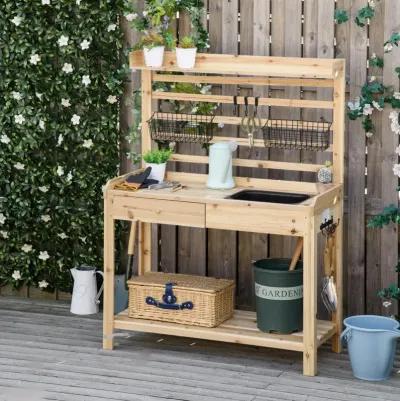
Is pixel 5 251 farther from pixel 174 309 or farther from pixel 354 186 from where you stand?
pixel 354 186

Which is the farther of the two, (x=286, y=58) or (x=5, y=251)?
(x=5, y=251)

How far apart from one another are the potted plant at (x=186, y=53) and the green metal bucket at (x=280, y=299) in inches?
45.7

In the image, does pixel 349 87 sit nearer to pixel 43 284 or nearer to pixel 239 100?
pixel 239 100

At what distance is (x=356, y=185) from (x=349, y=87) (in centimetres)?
54

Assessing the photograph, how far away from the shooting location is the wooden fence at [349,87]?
675 cm

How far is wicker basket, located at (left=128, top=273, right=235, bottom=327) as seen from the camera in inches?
258

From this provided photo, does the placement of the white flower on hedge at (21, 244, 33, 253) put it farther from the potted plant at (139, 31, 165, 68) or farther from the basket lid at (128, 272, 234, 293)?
the potted plant at (139, 31, 165, 68)

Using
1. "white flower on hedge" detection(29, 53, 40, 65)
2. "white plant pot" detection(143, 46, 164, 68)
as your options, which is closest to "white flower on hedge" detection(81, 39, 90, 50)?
"white flower on hedge" detection(29, 53, 40, 65)

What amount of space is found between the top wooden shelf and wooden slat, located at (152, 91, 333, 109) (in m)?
0.14

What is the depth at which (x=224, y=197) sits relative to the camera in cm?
644

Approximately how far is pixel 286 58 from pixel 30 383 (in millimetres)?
2117

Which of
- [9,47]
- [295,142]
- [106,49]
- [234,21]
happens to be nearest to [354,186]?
[295,142]

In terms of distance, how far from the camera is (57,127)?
7410 millimetres

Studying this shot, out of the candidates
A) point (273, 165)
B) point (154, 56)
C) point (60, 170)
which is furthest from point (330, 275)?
point (60, 170)
